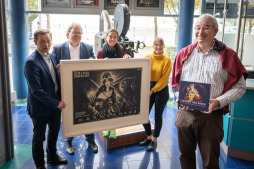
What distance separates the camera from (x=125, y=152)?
326cm

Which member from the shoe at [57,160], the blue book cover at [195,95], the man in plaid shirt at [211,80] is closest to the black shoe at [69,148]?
the shoe at [57,160]

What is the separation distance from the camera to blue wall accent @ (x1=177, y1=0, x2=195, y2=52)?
5177mm

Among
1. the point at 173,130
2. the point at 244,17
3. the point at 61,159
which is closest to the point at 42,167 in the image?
the point at 61,159

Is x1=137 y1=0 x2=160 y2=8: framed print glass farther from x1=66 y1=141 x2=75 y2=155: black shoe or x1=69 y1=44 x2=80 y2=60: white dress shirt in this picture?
x1=66 y1=141 x2=75 y2=155: black shoe

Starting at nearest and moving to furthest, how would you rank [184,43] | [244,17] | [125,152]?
[125,152]
[244,17]
[184,43]

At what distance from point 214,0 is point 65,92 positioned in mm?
3910

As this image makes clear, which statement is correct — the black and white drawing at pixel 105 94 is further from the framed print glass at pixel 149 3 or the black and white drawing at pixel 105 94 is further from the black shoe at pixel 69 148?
the framed print glass at pixel 149 3

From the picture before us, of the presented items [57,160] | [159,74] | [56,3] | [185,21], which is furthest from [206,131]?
[56,3]

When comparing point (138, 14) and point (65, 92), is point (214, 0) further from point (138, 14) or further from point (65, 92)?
point (65, 92)

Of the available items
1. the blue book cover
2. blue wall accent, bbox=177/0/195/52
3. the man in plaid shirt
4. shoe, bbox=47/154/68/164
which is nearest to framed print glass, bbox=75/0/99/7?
blue wall accent, bbox=177/0/195/52

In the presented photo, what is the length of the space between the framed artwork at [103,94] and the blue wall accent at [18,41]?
13.5ft

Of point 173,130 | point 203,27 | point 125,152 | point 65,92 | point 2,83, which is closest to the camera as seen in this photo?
point 203,27

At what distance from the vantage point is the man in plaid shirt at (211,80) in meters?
1.77

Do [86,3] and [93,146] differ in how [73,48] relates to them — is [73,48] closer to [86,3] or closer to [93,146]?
[93,146]
